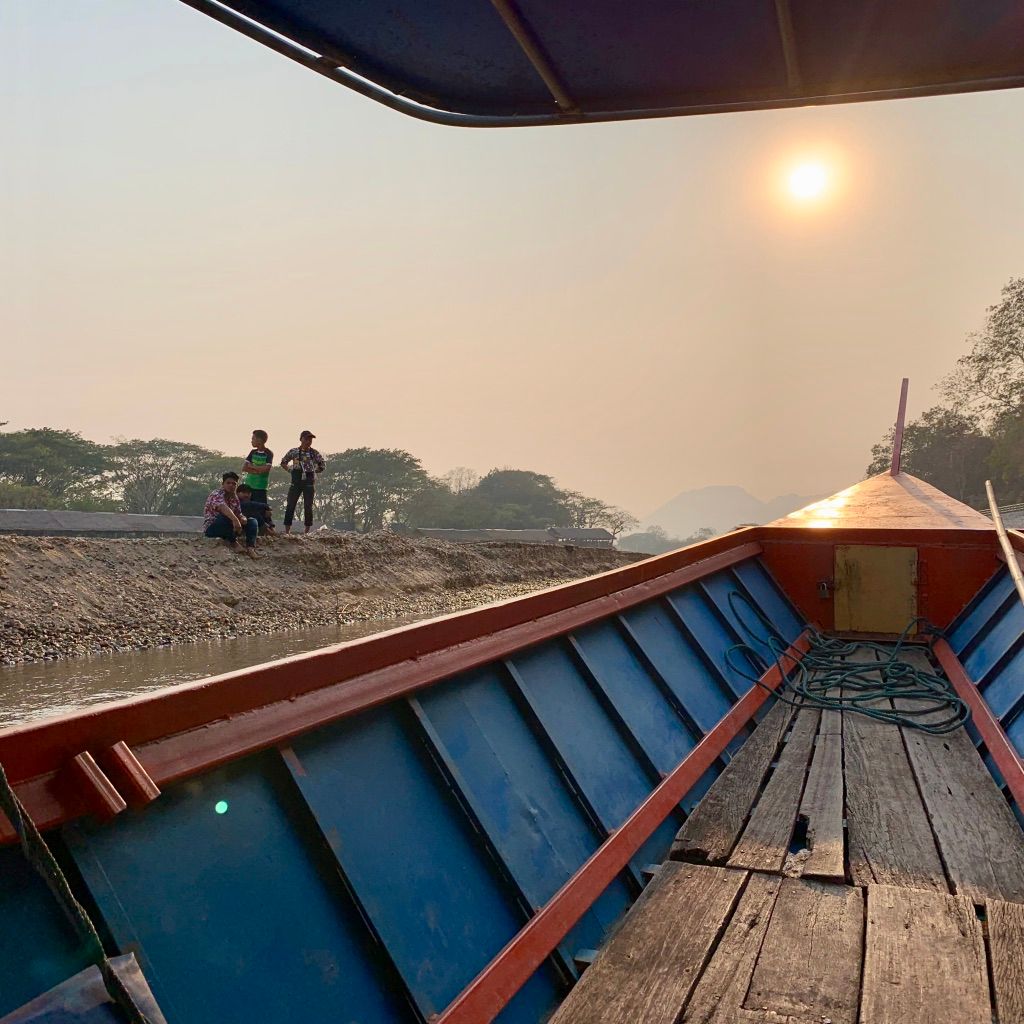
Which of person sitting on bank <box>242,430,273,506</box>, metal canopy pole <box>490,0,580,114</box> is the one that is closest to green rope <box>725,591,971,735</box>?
metal canopy pole <box>490,0,580,114</box>

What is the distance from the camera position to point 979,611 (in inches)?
215

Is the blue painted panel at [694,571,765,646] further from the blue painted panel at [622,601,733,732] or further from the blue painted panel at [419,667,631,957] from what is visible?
the blue painted panel at [419,667,631,957]

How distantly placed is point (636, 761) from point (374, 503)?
56.0m

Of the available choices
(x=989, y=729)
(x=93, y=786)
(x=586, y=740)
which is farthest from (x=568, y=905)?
(x=989, y=729)

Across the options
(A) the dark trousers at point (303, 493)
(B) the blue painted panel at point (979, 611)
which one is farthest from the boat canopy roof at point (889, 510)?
(A) the dark trousers at point (303, 493)

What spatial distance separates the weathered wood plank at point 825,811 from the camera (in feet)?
8.30

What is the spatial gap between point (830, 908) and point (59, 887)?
202 cm

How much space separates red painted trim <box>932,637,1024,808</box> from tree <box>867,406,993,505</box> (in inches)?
1799

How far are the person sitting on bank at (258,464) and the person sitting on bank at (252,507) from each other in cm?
19

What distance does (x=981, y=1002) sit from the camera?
1859mm

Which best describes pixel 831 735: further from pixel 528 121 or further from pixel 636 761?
pixel 528 121

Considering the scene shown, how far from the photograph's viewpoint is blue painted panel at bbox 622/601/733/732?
3688mm

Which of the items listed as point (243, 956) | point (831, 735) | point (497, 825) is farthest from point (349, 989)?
point (831, 735)

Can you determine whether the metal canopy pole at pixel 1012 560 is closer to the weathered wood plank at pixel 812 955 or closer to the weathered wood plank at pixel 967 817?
the weathered wood plank at pixel 967 817
